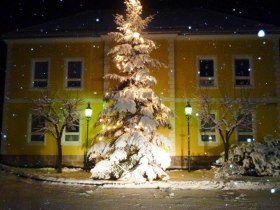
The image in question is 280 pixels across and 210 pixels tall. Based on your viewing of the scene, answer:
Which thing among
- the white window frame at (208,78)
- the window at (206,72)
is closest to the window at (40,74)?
the white window frame at (208,78)

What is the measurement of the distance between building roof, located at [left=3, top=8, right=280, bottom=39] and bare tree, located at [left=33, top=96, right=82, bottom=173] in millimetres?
3992

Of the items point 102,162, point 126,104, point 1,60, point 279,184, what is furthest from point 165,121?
point 1,60

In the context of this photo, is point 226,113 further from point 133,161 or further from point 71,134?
point 71,134

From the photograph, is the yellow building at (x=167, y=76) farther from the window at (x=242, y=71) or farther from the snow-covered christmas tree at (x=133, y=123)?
the snow-covered christmas tree at (x=133, y=123)

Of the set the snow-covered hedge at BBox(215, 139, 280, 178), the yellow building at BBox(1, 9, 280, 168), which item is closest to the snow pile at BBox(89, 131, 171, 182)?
the snow-covered hedge at BBox(215, 139, 280, 178)

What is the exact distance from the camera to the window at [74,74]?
21797 millimetres

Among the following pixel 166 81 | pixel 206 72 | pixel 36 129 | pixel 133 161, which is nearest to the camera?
pixel 133 161

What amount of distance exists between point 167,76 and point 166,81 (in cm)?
28

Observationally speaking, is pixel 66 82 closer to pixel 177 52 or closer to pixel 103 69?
pixel 103 69

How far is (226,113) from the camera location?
1975 cm

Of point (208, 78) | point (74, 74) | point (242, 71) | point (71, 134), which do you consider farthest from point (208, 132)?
point (74, 74)

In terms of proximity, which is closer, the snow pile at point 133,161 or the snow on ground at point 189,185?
the snow on ground at point 189,185

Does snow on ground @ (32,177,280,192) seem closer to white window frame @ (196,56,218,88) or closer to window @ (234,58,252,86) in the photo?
white window frame @ (196,56,218,88)

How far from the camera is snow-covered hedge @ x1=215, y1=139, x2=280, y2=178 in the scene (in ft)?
55.6
